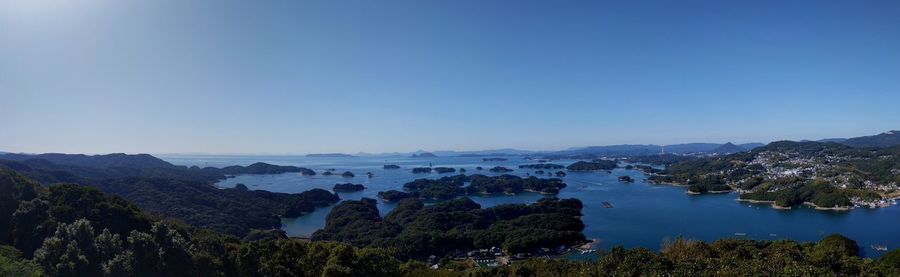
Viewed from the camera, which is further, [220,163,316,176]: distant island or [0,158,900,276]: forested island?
[220,163,316,176]: distant island

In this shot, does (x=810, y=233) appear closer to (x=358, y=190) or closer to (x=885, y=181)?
(x=885, y=181)

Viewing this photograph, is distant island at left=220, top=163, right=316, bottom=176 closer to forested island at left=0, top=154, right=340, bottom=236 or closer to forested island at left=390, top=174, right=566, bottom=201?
forested island at left=390, top=174, right=566, bottom=201

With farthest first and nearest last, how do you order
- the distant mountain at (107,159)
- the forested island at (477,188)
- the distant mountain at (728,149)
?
the distant mountain at (728,149)
the distant mountain at (107,159)
the forested island at (477,188)

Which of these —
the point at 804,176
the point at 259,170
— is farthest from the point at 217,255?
the point at 259,170

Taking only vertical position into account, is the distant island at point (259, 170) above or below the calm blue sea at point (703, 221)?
above

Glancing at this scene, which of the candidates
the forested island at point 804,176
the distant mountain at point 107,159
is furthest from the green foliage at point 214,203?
the forested island at point 804,176

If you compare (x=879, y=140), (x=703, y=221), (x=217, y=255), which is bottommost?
(x=703, y=221)

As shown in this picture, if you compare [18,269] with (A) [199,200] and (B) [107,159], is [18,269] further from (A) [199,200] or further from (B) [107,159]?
(B) [107,159]

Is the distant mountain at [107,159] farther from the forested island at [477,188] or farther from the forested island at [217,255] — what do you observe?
the forested island at [217,255]

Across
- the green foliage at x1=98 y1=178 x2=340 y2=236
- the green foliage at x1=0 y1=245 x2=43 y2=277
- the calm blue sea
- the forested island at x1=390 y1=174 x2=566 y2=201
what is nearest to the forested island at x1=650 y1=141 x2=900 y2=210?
the calm blue sea
